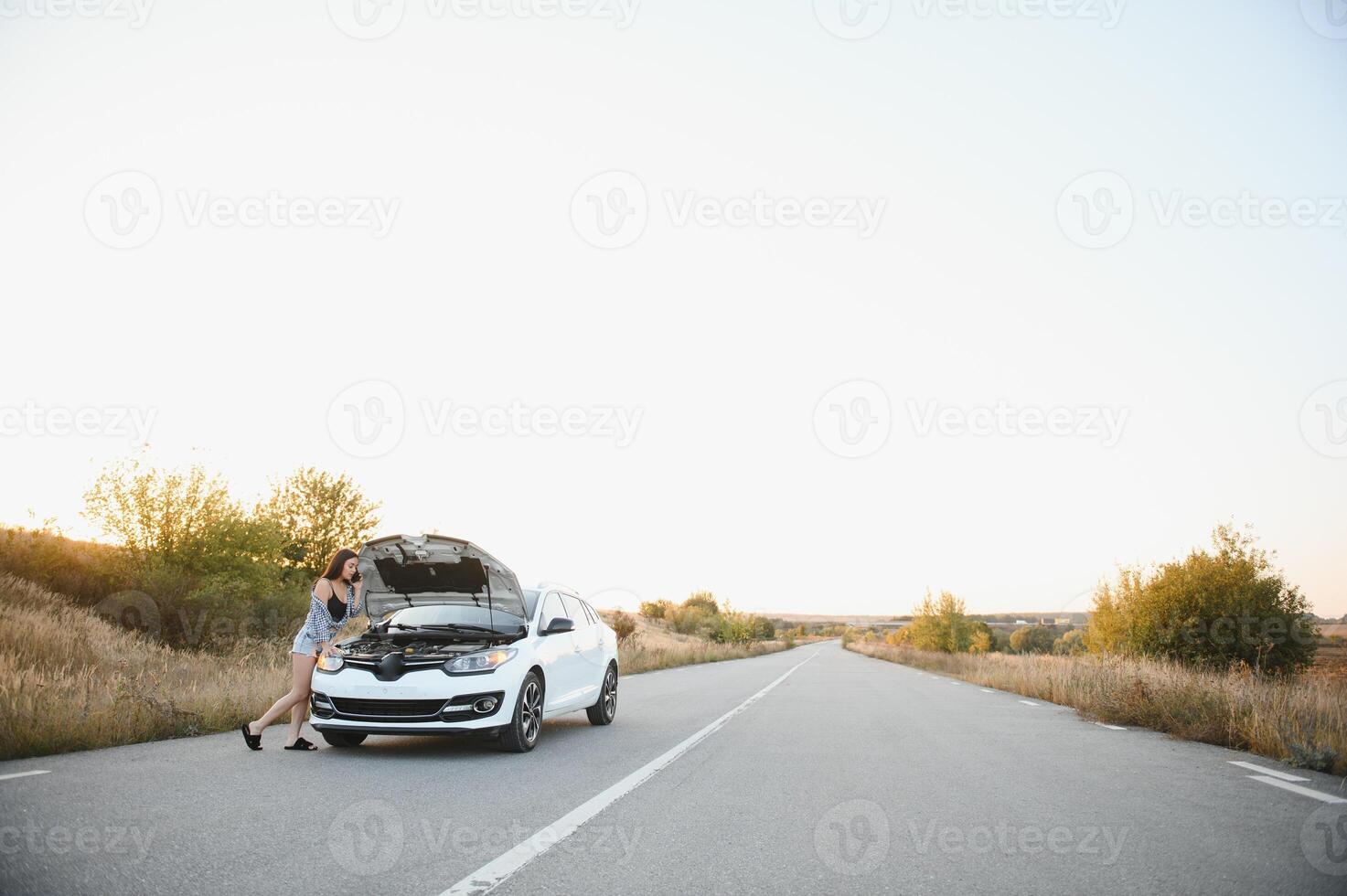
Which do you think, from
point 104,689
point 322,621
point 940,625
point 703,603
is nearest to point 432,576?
point 322,621

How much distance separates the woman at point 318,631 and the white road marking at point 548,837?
3385 millimetres

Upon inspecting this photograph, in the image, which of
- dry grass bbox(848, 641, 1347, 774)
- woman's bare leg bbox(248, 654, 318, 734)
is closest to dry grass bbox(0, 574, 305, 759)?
woman's bare leg bbox(248, 654, 318, 734)

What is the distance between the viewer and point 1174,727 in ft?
34.7

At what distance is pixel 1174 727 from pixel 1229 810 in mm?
5293

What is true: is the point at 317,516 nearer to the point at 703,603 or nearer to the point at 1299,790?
the point at 1299,790

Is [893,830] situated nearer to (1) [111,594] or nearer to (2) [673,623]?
(1) [111,594]

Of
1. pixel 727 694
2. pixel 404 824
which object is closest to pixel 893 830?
pixel 404 824

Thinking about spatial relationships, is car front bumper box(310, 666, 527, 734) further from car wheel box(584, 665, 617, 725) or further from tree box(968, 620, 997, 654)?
tree box(968, 620, 997, 654)

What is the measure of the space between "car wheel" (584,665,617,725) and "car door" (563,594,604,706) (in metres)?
0.18

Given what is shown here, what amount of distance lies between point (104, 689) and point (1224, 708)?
13029 millimetres

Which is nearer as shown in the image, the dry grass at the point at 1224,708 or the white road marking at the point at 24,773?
the white road marking at the point at 24,773

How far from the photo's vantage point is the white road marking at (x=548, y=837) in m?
4.04

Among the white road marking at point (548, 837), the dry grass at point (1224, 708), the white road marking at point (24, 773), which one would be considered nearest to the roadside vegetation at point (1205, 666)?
the dry grass at point (1224, 708)

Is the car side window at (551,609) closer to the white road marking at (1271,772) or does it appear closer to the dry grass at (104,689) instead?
the dry grass at (104,689)
